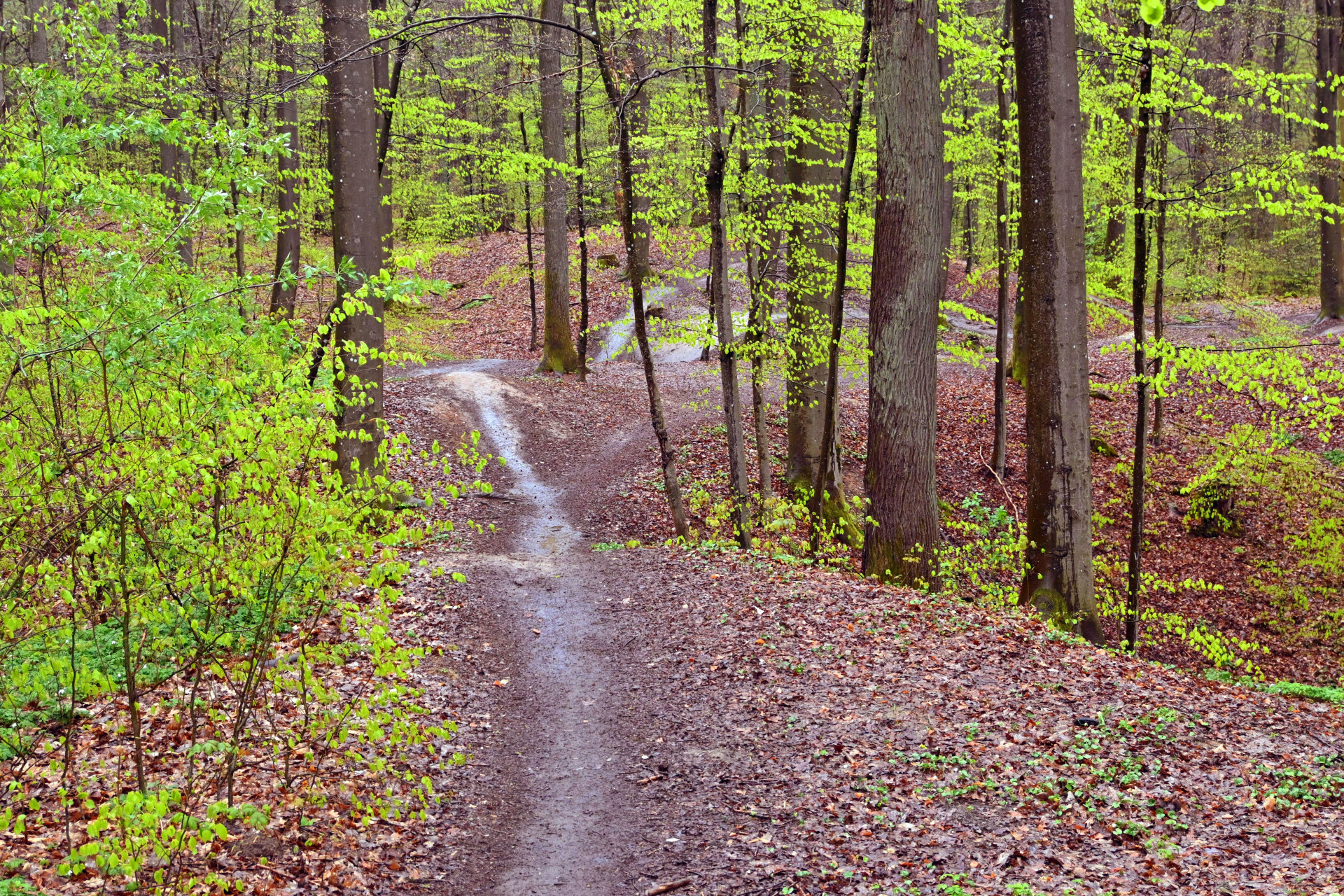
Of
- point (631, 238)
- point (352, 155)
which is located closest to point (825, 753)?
point (631, 238)

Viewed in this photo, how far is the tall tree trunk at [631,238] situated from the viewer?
9.82m

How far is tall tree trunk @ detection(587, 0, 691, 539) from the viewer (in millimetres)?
9820

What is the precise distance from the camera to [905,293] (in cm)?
891

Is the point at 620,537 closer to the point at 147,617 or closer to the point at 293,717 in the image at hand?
the point at 293,717

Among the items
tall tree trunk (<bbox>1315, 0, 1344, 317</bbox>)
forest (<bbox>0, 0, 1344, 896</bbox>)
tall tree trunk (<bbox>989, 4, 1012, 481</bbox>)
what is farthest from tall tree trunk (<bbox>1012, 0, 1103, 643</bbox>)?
tall tree trunk (<bbox>1315, 0, 1344, 317</bbox>)

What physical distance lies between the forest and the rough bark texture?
0.10m

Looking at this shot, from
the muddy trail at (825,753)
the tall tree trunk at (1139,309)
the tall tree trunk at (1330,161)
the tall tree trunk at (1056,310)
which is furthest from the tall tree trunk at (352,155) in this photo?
the tall tree trunk at (1330,161)

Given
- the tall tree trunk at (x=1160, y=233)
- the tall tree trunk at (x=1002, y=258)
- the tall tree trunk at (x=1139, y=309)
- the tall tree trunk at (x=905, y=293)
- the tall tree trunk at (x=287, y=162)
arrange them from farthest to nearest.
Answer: the tall tree trunk at (x=287, y=162) < the tall tree trunk at (x=1002, y=258) < the tall tree trunk at (x=1160, y=233) < the tall tree trunk at (x=1139, y=309) < the tall tree trunk at (x=905, y=293)

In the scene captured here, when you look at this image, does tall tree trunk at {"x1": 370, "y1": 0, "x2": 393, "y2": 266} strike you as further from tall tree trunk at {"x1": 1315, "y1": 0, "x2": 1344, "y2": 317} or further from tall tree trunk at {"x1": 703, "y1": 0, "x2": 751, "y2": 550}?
tall tree trunk at {"x1": 1315, "y1": 0, "x2": 1344, "y2": 317}

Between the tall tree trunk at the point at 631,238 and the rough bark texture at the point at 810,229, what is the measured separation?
108 inches

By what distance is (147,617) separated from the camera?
3.78 metres

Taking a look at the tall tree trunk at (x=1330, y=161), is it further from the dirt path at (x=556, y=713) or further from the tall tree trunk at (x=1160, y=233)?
the dirt path at (x=556, y=713)

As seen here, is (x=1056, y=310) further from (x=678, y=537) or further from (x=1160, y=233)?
(x=678, y=537)

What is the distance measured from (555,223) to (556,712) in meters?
14.8
